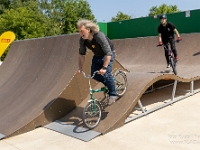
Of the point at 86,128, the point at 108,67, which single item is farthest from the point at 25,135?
the point at 108,67

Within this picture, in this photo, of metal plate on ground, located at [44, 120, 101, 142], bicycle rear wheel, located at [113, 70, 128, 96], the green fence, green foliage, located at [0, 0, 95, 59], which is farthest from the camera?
green foliage, located at [0, 0, 95, 59]

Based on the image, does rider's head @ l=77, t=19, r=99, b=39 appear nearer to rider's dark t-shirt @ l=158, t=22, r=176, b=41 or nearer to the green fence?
rider's dark t-shirt @ l=158, t=22, r=176, b=41

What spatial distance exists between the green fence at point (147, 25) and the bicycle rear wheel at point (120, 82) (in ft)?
41.0

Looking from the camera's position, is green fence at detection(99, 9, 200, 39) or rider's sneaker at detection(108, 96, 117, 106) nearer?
rider's sneaker at detection(108, 96, 117, 106)

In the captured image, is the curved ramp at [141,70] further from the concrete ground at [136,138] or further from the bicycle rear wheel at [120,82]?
the concrete ground at [136,138]

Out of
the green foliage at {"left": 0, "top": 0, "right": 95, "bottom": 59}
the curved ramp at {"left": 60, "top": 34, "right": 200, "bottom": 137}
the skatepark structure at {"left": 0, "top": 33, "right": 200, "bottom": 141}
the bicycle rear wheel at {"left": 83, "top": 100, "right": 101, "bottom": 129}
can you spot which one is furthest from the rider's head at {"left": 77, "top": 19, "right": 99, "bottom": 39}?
the green foliage at {"left": 0, "top": 0, "right": 95, "bottom": 59}

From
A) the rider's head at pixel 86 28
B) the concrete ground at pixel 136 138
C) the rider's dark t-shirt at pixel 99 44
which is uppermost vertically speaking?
the rider's head at pixel 86 28

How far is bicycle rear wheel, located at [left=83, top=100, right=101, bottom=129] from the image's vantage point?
167 inches

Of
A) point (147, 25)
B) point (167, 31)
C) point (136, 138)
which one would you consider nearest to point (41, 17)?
point (147, 25)

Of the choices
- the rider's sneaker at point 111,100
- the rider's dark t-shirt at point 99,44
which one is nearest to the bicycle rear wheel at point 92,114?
the rider's sneaker at point 111,100

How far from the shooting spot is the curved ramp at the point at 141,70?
4.57 meters

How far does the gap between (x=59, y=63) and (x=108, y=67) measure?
2233 mm

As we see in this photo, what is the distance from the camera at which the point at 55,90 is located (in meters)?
5.32

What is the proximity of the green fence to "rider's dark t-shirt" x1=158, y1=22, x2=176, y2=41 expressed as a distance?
9.85m
